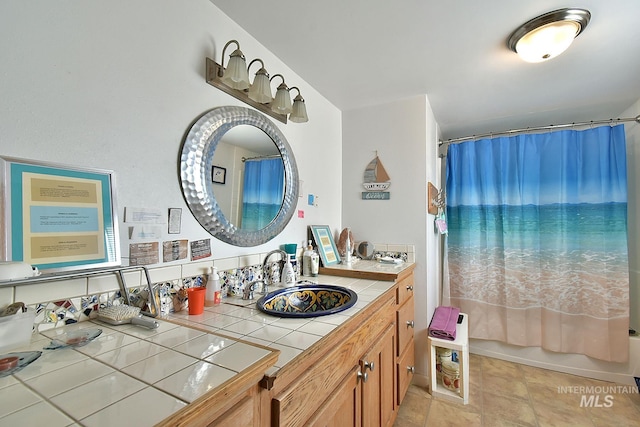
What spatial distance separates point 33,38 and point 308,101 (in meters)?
1.42

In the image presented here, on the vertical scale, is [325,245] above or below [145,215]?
below

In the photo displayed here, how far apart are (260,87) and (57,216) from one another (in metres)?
0.95

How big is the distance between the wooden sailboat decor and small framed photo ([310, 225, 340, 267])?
0.50m

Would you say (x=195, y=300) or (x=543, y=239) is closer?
(x=195, y=300)

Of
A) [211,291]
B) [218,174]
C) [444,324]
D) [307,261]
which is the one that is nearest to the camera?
[211,291]

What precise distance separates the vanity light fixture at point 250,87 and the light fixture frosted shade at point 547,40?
121 centimetres

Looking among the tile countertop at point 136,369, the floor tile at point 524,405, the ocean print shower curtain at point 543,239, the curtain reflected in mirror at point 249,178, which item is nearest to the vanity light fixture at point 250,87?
the curtain reflected in mirror at point 249,178

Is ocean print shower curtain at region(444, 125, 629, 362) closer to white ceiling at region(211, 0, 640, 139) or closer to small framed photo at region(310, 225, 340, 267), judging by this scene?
white ceiling at region(211, 0, 640, 139)

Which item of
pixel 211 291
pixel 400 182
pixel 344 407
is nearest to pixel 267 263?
pixel 211 291

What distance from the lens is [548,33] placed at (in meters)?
1.35

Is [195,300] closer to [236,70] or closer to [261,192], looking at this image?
[261,192]

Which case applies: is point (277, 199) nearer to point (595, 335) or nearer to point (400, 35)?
point (400, 35)

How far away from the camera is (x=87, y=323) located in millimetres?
817

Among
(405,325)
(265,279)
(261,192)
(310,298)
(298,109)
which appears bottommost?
(405,325)
